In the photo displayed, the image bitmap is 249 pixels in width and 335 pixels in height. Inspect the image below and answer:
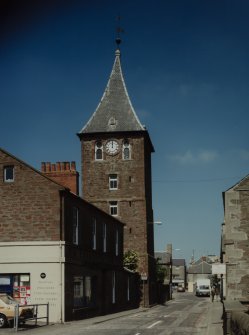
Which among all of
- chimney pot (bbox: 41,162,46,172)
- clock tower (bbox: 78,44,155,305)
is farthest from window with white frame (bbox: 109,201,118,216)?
chimney pot (bbox: 41,162,46,172)

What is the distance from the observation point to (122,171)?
199 ft

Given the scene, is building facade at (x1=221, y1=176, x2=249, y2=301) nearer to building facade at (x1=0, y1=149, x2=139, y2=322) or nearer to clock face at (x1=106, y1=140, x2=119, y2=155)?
building facade at (x1=0, y1=149, x2=139, y2=322)

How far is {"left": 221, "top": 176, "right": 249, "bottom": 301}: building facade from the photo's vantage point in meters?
23.2

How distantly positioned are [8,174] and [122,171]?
29.9m

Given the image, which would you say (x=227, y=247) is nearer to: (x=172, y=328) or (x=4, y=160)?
(x=172, y=328)

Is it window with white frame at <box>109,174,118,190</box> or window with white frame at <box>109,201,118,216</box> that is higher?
window with white frame at <box>109,174,118,190</box>

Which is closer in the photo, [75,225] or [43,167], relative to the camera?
[75,225]

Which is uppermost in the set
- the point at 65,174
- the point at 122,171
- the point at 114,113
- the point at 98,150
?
the point at 114,113

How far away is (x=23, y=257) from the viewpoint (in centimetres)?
2956

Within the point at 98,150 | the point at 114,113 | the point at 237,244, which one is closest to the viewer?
the point at 237,244

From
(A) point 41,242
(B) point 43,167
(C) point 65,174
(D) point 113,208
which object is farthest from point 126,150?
(A) point 41,242

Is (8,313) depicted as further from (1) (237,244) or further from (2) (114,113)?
(2) (114,113)

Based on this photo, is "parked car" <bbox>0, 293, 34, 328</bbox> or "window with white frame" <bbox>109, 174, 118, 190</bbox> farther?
"window with white frame" <bbox>109, 174, 118, 190</bbox>

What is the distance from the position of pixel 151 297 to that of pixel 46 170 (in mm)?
22129
